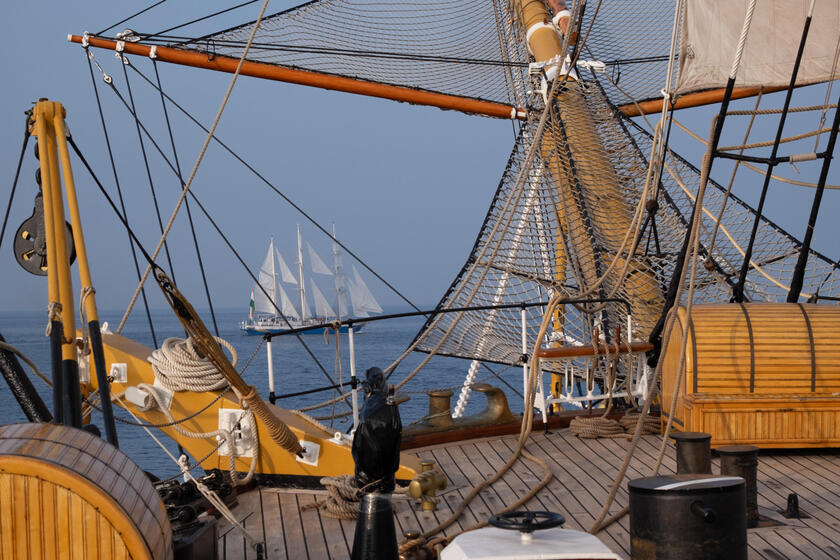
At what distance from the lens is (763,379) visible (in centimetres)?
634

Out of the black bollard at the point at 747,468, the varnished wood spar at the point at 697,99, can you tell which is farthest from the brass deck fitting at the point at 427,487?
the varnished wood spar at the point at 697,99

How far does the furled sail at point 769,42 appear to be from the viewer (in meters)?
7.36

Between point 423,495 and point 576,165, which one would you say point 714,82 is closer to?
point 576,165

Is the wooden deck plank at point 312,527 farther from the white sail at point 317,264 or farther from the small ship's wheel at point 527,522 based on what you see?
the white sail at point 317,264

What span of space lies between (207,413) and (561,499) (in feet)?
7.11

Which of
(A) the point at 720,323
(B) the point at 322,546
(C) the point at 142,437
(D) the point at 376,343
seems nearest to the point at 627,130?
(A) the point at 720,323

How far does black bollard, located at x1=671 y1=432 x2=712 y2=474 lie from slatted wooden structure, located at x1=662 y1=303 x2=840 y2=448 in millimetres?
1425

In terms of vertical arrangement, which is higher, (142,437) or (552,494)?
(552,494)

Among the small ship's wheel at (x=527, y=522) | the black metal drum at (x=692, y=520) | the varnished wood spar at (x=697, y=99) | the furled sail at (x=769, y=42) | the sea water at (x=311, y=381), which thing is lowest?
the sea water at (x=311, y=381)

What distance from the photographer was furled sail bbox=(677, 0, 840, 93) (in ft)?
24.2

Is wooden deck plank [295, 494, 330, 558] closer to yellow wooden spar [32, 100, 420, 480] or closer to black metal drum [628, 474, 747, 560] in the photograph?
yellow wooden spar [32, 100, 420, 480]

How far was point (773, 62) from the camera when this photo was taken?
27.9 feet

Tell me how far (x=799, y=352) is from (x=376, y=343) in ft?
263

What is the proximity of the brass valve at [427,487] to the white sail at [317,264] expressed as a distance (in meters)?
78.0
